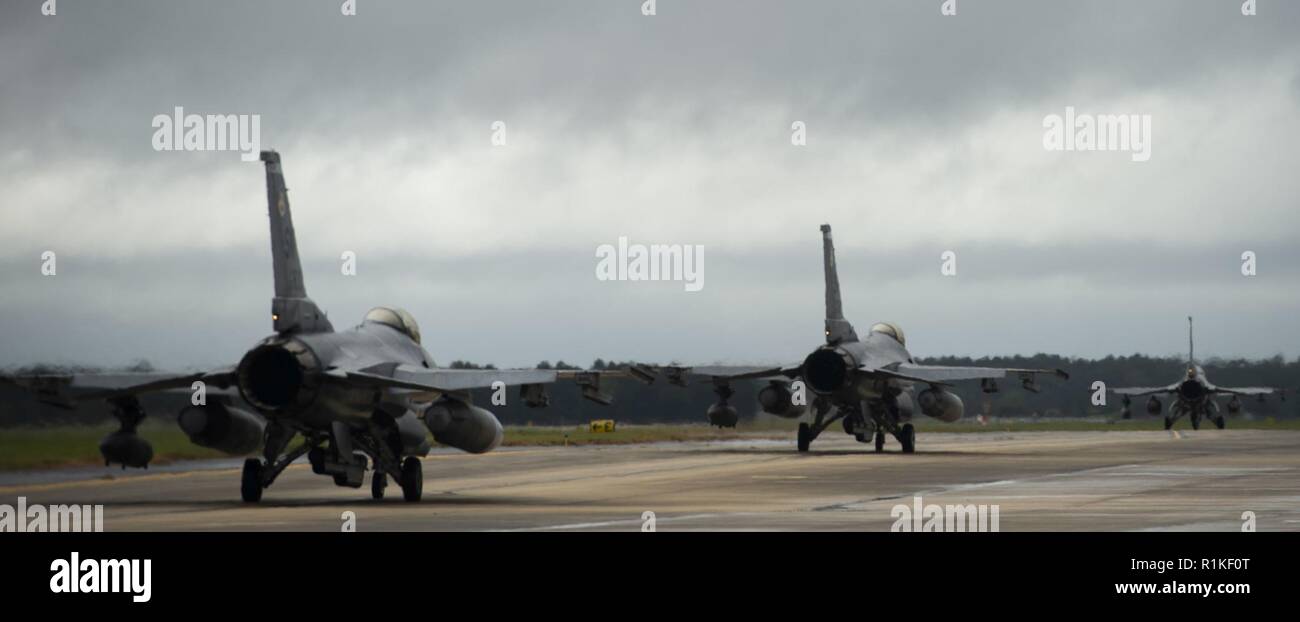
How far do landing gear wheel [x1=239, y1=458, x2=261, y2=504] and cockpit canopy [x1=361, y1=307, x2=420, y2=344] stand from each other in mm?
4519

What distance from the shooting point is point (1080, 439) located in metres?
69.1

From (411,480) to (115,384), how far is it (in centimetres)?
540

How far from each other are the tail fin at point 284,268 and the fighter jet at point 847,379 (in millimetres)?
22640

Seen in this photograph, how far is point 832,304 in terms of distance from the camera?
174 ft

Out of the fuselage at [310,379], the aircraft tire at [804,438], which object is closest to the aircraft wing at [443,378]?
the fuselage at [310,379]

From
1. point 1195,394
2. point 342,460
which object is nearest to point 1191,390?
point 1195,394

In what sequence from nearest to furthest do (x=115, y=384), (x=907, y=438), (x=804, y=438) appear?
(x=115, y=384) → (x=907, y=438) → (x=804, y=438)

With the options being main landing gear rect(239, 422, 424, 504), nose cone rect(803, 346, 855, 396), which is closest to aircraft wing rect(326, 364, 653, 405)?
main landing gear rect(239, 422, 424, 504)

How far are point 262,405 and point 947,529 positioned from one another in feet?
39.6

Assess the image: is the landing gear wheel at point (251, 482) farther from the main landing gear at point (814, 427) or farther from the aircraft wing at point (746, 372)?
the main landing gear at point (814, 427)

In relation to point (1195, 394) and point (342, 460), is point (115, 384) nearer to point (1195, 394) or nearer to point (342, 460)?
point (342, 460)
